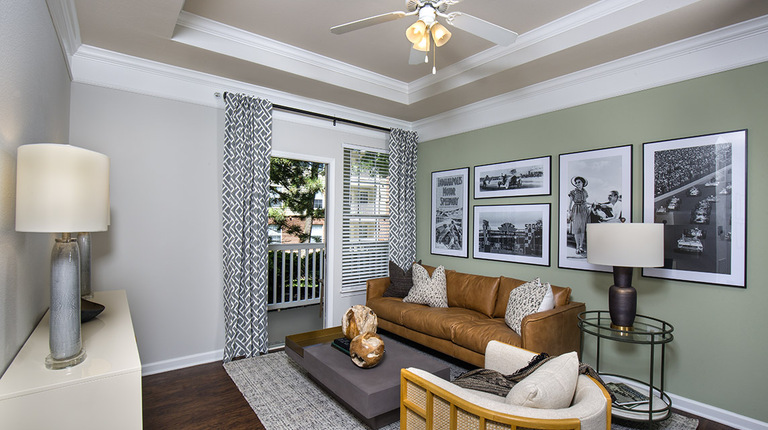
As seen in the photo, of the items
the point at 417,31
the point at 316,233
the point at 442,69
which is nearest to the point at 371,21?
the point at 417,31

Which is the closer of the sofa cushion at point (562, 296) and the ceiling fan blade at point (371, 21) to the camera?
the ceiling fan blade at point (371, 21)

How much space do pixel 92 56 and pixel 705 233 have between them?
5113mm

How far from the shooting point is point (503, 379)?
75.4 inches

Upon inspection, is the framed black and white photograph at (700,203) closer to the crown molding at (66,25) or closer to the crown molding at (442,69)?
the crown molding at (442,69)

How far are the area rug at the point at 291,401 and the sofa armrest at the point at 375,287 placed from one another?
4.17ft

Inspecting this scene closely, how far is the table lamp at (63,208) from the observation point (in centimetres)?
139

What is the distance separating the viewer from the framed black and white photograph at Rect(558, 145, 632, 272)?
319 centimetres

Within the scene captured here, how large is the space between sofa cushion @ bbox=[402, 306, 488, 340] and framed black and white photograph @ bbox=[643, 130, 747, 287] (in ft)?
5.17

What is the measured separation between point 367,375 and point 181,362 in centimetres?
211

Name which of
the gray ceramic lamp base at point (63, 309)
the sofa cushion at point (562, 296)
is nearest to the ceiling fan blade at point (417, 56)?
the gray ceramic lamp base at point (63, 309)

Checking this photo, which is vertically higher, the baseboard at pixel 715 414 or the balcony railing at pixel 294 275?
the balcony railing at pixel 294 275

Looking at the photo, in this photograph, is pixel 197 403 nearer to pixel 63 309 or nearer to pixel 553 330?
pixel 63 309

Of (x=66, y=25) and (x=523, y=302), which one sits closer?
(x=66, y=25)

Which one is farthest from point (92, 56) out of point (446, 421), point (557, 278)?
point (557, 278)
